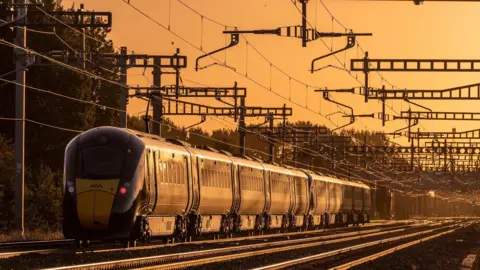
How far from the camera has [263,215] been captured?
58.9 m

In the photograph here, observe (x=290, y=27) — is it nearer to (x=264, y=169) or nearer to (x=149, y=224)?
(x=149, y=224)

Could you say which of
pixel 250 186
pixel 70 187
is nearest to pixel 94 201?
pixel 70 187

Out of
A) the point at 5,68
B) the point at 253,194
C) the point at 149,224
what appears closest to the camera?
the point at 149,224

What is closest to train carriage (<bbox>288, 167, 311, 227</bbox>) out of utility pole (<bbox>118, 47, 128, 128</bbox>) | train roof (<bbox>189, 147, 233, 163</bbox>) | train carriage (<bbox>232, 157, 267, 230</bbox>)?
train carriage (<bbox>232, 157, 267, 230</bbox>)

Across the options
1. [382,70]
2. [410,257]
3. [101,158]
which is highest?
[382,70]

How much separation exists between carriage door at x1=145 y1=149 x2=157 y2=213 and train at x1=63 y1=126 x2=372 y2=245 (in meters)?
0.03

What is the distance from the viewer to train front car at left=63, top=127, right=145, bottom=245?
1332 inches

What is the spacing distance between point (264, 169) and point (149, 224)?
23.1 meters

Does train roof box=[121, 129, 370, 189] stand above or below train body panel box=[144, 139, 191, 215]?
above

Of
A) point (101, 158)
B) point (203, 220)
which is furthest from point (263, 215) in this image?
point (101, 158)

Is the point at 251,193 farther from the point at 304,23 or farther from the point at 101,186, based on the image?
the point at 101,186

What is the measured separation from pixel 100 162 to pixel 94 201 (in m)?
1.20

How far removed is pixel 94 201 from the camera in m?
33.8

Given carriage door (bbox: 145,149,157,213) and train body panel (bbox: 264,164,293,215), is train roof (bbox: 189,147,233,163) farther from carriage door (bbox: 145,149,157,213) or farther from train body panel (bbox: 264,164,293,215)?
train body panel (bbox: 264,164,293,215)
